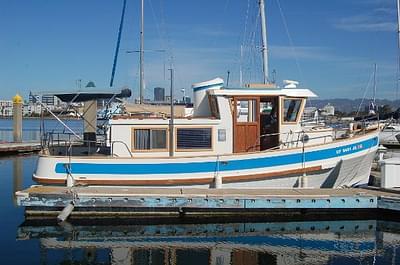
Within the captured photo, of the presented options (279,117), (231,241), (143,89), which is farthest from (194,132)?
(143,89)

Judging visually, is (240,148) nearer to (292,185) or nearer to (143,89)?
(292,185)

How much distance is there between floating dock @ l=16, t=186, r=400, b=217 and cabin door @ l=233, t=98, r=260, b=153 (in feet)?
5.39

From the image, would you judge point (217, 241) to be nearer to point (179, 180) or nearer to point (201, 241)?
point (201, 241)

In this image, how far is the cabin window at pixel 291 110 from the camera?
1528cm

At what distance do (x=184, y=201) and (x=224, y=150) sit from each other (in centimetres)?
242

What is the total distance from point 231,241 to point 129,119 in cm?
489

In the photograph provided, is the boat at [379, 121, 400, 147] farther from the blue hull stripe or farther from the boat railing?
the boat railing

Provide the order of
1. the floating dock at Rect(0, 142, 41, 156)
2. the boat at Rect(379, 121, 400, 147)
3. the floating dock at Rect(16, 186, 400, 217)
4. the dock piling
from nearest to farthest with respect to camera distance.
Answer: the dock piling → the floating dock at Rect(16, 186, 400, 217) → the floating dock at Rect(0, 142, 41, 156) → the boat at Rect(379, 121, 400, 147)

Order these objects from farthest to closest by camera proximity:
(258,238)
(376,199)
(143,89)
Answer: (143,89)
(376,199)
(258,238)

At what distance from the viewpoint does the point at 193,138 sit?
1474cm

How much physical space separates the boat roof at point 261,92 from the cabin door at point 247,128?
0.21 meters

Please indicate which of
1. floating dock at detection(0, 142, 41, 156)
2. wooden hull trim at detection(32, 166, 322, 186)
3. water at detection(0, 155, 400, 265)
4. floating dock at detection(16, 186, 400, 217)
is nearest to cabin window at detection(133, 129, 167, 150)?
wooden hull trim at detection(32, 166, 322, 186)

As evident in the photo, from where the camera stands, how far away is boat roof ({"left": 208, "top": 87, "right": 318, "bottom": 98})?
581 inches

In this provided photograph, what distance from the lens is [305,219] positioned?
13648mm
